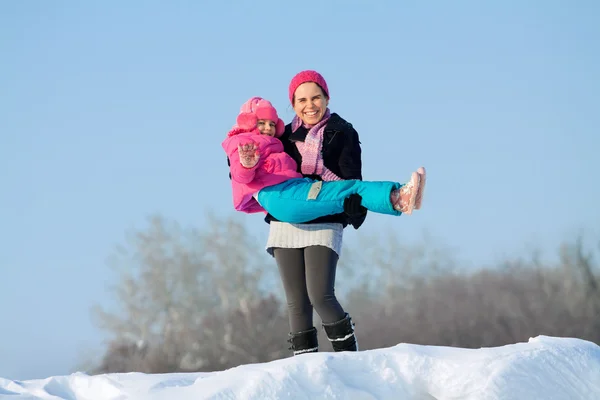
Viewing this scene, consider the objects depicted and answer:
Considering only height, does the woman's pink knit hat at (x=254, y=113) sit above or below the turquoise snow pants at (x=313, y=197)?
above

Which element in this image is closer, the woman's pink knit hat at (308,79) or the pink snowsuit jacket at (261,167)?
the pink snowsuit jacket at (261,167)

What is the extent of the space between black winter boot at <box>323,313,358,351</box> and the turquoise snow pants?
0.63 meters

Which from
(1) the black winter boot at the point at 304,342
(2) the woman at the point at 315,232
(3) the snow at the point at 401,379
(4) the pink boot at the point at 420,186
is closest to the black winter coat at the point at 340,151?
(2) the woman at the point at 315,232

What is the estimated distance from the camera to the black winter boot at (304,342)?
14.5 ft

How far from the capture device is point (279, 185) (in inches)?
172

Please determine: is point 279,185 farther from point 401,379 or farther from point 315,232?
point 401,379

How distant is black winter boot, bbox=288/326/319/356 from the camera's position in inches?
174

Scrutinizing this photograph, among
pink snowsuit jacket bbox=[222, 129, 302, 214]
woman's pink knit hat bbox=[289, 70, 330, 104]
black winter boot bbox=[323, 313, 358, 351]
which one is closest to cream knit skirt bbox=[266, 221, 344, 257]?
pink snowsuit jacket bbox=[222, 129, 302, 214]

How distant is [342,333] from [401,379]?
4.20 feet

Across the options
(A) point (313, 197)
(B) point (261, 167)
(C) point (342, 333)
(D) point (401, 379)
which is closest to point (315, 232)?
(A) point (313, 197)

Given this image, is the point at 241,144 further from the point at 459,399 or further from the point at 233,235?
the point at 233,235

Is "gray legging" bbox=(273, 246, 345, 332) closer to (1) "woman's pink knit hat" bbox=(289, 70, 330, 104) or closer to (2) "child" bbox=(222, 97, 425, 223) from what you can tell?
(2) "child" bbox=(222, 97, 425, 223)

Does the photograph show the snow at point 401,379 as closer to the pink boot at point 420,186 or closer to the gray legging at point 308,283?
the pink boot at point 420,186

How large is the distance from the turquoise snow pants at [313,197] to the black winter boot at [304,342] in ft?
2.21
